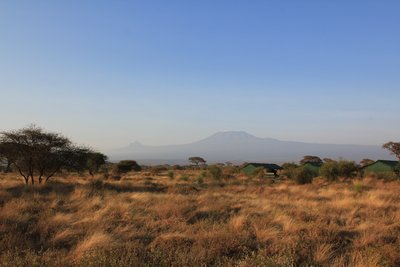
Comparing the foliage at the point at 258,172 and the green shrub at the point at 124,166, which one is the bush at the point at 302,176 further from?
the green shrub at the point at 124,166

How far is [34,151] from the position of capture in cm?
3294

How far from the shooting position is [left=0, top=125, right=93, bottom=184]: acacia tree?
1289 inches

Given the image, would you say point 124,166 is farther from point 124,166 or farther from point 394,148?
point 394,148

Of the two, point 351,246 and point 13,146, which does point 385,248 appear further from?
point 13,146

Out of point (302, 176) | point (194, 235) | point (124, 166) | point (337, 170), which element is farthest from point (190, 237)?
point (124, 166)

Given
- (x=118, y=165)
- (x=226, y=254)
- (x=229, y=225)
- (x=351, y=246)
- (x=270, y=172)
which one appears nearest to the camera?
(x=226, y=254)

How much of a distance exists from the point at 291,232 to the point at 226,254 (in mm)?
2974

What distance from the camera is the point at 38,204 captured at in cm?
1566

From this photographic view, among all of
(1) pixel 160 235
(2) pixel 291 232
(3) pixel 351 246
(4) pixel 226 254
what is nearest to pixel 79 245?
(1) pixel 160 235

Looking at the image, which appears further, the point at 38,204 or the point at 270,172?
the point at 270,172

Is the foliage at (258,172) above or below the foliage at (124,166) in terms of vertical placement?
below

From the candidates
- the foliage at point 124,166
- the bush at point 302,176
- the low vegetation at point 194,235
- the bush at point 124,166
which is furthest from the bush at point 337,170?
the bush at point 124,166

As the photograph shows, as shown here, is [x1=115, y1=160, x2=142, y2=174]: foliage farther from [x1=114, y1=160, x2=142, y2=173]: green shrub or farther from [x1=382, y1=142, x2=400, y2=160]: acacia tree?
[x1=382, y1=142, x2=400, y2=160]: acacia tree

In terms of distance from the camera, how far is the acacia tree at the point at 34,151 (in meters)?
32.8
